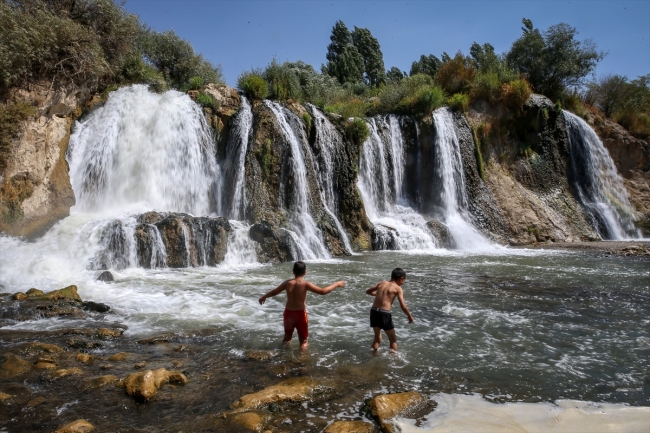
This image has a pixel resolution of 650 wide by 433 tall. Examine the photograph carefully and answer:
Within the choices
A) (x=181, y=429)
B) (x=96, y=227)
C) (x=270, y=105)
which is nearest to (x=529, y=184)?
(x=270, y=105)

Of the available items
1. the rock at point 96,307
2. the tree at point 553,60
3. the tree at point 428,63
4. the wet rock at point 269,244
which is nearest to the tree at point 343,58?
the tree at point 428,63

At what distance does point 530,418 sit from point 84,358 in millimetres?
4453

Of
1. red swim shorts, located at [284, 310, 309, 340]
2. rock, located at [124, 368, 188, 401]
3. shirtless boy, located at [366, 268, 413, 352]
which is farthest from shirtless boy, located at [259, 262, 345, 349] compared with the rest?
rock, located at [124, 368, 188, 401]

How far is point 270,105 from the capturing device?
56.1ft

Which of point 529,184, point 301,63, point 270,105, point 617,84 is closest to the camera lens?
point 270,105

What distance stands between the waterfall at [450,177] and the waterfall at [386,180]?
1524 mm

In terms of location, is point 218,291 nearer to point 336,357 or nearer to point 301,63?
point 336,357

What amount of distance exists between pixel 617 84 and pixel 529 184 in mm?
11003

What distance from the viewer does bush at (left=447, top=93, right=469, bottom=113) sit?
882 inches

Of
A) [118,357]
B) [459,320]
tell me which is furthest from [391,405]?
[459,320]

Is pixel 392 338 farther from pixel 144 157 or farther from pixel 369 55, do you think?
pixel 369 55

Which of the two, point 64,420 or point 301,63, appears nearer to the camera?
point 64,420

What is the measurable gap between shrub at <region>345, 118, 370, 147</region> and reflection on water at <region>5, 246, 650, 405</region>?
834 centimetres

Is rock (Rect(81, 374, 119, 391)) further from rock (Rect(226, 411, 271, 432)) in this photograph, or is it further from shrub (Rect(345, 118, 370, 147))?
shrub (Rect(345, 118, 370, 147))
